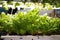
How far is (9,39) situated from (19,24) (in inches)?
8.3

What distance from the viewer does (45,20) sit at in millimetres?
2016

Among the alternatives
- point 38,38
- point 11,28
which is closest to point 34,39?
point 38,38

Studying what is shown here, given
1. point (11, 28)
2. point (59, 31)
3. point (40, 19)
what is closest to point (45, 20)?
point (40, 19)

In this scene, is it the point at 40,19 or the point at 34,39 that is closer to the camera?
the point at 34,39

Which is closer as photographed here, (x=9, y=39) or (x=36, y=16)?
(x=9, y=39)

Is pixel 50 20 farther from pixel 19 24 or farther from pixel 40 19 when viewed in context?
pixel 19 24

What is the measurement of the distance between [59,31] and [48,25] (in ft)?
0.51

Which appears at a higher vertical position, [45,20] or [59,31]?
[45,20]

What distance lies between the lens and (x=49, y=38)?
1.92 metres

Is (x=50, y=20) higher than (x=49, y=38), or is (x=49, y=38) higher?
(x=50, y=20)

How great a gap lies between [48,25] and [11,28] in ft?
1.42

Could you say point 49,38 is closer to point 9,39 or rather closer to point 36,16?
point 36,16

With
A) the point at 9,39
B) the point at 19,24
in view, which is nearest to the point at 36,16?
the point at 19,24

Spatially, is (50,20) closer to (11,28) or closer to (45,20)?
(45,20)
